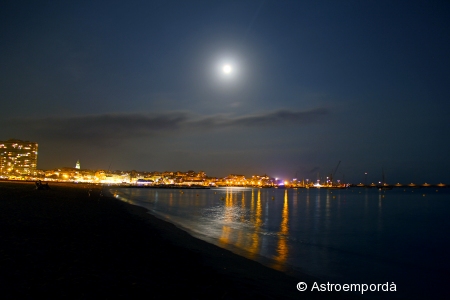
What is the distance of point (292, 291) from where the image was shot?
9766mm

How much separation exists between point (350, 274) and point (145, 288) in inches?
398

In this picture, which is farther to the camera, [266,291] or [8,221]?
[8,221]

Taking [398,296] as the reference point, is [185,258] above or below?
above

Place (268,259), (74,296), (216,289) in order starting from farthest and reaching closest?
1. (268,259)
2. (216,289)
3. (74,296)

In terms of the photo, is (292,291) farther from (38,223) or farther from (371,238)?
(371,238)

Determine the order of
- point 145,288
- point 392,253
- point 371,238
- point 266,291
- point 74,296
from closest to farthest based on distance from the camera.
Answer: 1. point 74,296
2. point 145,288
3. point 266,291
4. point 392,253
5. point 371,238

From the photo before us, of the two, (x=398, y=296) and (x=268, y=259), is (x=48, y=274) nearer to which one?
(x=268, y=259)

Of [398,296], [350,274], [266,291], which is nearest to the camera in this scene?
[266,291]

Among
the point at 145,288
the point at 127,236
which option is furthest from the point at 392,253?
the point at 145,288

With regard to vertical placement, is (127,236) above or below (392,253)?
above

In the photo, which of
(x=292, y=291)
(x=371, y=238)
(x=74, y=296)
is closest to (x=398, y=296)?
(x=292, y=291)

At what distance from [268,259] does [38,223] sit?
11271 mm

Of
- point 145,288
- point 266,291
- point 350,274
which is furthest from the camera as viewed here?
→ point 350,274

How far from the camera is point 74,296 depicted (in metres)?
6.57
